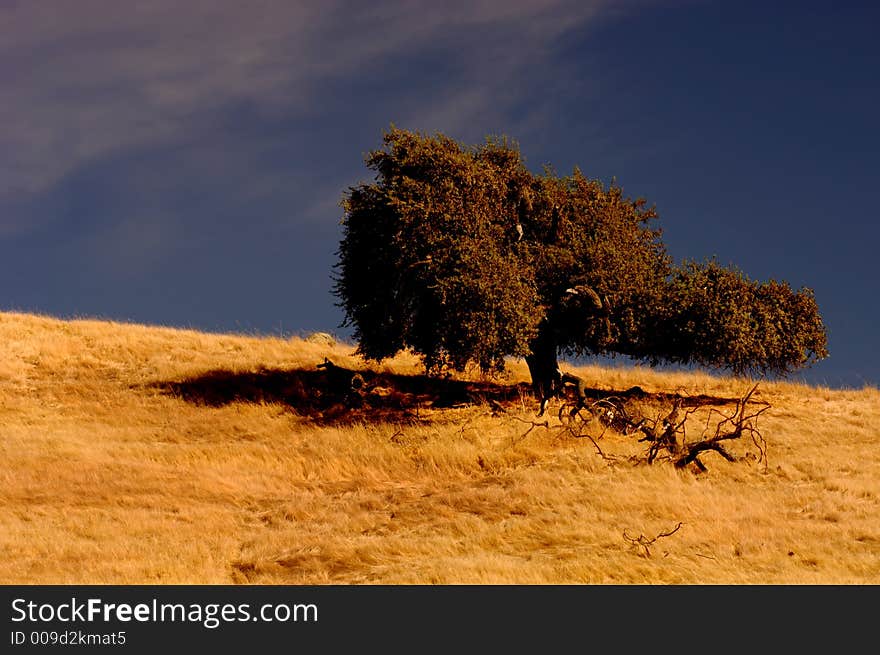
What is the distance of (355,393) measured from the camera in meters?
35.5

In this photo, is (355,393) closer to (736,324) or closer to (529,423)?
(529,423)

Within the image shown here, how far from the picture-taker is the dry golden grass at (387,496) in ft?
56.1

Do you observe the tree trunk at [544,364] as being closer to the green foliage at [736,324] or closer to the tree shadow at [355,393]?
the tree shadow at [355,393]

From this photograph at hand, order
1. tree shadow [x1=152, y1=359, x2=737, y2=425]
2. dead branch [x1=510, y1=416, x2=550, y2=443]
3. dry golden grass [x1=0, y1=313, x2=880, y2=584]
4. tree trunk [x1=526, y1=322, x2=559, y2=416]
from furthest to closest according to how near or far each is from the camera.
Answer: tree trunk [x1=526, y1=322, x2=559, y2=416], tree shadow [x1=152, y1=359, x2=737, y2=425], dead branch [x1=510, y1=416, x2=550, y2=443], dry golden grass [x1=0, y1=313, x2=880, y2=584]

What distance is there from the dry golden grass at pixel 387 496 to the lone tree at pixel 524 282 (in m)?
3.44

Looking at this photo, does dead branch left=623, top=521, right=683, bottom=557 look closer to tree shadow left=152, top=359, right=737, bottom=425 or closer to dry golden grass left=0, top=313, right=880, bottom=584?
dry golden grass left=0, top=313, right=880, bottom=584

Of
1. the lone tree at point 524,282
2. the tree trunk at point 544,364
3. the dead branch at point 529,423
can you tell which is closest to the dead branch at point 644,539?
the dead branch at point 529,423

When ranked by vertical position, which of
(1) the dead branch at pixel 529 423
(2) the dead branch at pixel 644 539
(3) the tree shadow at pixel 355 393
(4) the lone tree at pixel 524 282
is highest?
(4) the lone tree at pixel 524 282

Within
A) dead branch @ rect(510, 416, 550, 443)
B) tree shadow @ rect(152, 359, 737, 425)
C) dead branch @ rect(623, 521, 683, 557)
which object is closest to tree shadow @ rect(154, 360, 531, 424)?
tree shadow @ rect(152, 359, 737, 425)

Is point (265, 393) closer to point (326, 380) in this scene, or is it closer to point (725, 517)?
point (326, 380)

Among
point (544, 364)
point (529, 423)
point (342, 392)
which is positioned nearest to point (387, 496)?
point (529, 423)

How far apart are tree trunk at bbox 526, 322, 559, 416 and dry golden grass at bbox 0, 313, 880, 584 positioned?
10.8 feet

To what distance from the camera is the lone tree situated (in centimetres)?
3133

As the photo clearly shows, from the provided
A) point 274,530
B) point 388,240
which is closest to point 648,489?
point 274,530
